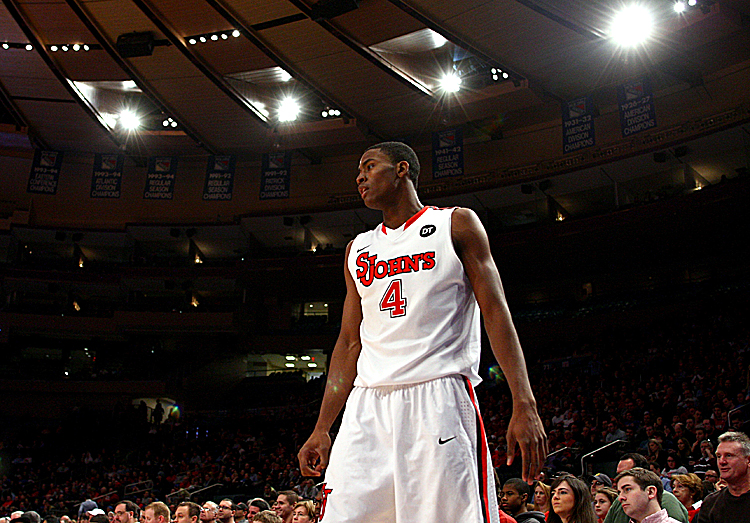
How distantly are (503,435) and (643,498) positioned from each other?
10.5 meters

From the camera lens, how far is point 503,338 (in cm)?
270

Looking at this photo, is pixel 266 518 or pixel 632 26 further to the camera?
pixel 632 26

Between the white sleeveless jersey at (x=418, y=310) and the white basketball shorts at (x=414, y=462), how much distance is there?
78mm

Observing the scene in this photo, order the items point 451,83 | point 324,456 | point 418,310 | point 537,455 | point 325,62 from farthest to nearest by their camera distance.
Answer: point 451,83, point 325,62, point 324,456, point 418,310, point 537,455

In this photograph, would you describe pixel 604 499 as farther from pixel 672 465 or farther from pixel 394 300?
pixel 394 300

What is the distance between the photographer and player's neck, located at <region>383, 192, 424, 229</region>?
3182 mm

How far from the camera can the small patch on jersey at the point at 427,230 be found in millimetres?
2963

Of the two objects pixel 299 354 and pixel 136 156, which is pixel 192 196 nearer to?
pixel 136 156

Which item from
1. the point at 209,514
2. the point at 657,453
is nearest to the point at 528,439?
the point at 209,514

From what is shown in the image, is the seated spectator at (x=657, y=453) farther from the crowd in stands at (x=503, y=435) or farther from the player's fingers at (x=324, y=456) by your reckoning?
the player's fingers at (x=324, y=456)

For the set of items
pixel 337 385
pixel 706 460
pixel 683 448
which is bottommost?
pixel 706 460

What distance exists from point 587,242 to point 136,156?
56.0 feet

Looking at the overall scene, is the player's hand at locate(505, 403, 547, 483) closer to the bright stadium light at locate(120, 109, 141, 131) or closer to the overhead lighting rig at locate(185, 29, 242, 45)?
the overhead lighting rig at locate(185, 29, 242, 45)

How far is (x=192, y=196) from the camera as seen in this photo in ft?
98.9
